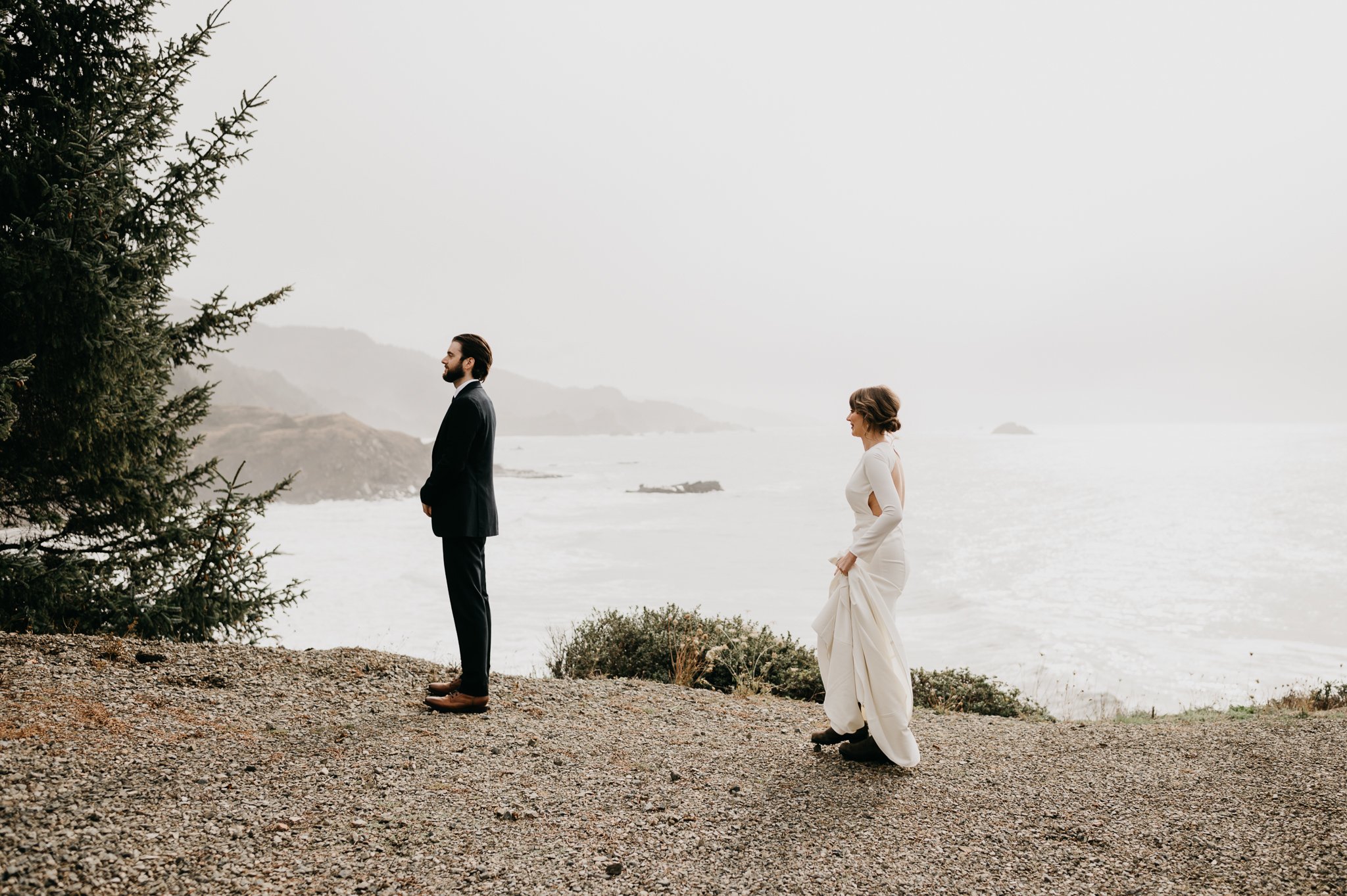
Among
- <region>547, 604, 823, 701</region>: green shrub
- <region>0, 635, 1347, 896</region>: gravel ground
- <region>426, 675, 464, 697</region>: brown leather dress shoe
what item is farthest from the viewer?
<region>547, 604, 823, 701</region>: green shrub

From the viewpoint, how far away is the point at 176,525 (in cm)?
738

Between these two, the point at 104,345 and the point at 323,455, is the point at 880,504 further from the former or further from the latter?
the point at 323,455

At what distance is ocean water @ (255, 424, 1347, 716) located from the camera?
59.0 ft

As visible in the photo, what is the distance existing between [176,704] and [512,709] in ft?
7.40

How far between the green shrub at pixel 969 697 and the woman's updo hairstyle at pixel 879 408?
4.55 meters

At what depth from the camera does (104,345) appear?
573cm

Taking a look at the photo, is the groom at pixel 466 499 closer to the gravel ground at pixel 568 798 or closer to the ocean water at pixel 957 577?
the gravel ground at pixel 568 798

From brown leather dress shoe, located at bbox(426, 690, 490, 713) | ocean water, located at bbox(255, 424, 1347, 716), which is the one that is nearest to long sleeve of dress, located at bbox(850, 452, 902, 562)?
brown leather dress shoe, located at bbox(426, 690, 490, 713)

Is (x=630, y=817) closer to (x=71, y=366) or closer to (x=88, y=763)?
(x=88, y=763)

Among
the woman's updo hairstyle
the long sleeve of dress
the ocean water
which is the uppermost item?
the woman's updo hairstyle

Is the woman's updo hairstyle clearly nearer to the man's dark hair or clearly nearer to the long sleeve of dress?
the long sleeve of dress

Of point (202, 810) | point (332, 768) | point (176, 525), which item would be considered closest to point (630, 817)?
point (332, 768)

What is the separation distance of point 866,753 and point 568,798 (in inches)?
79.3

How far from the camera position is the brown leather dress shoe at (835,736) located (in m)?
4.83
